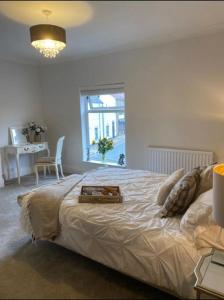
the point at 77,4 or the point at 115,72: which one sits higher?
the point at 115,72

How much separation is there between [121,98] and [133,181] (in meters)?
2.07

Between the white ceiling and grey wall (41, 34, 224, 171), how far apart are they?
19 centimetres

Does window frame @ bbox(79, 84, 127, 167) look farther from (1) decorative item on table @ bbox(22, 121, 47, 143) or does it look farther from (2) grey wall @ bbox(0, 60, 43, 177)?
(2) grey wall @ bbox(0, 60, 43, 177)

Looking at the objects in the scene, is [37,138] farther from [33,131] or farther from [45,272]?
[45,272]

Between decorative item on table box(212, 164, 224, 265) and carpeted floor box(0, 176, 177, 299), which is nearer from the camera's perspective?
carpeted floor box(0, 176, 177, 299)

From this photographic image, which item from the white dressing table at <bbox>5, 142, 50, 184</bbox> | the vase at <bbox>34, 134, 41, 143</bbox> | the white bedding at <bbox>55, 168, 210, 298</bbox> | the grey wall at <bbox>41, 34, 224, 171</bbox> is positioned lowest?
the white bedding at <bbox>55, 168, 210, 298</bbox>

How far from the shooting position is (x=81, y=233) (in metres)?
1.89

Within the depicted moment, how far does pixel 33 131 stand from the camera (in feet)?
16.5

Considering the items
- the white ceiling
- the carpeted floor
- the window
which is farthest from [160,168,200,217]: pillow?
the window

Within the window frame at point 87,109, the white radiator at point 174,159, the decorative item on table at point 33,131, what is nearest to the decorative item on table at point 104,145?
the window frame at point 87,109

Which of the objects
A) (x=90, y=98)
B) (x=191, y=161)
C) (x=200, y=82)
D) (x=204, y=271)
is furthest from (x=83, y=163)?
(x=204, y=271)

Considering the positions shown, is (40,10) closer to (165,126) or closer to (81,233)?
(81,233)

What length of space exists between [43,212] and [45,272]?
1.19m

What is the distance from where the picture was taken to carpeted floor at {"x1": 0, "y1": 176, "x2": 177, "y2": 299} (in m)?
0.71
